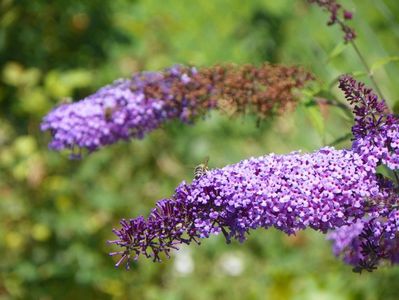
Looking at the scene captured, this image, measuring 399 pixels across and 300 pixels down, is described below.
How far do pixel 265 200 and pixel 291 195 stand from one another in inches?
2.5

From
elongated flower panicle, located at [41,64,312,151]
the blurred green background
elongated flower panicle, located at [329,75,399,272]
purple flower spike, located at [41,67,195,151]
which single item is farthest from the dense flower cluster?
the blurred green background

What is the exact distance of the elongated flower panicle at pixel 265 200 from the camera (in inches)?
75.3

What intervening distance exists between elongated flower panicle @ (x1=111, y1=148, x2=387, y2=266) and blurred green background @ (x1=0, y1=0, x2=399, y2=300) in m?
2.41

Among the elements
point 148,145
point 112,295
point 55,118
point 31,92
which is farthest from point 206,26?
point 55,118

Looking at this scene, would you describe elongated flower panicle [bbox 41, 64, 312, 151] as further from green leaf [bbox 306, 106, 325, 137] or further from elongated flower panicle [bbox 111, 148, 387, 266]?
elongated flower panicle [bbox 111, 148, 387, 266]

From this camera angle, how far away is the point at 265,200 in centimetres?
191

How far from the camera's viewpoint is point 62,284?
4.55m

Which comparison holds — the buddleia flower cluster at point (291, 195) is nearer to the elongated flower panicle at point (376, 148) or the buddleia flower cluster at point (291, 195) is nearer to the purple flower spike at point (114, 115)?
the elongated flower panicle at point (376, 148)

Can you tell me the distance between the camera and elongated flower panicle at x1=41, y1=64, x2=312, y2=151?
272cm

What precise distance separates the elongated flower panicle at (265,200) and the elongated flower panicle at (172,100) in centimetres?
75

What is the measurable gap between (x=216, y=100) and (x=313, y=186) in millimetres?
890

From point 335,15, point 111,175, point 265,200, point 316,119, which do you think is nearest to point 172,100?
point 316,119

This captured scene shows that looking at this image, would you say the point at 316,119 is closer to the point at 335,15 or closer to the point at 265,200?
the point at 335,15

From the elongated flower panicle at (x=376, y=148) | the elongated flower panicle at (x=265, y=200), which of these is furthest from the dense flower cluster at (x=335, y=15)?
the elongated flower panicle at (x=265, y=200)
